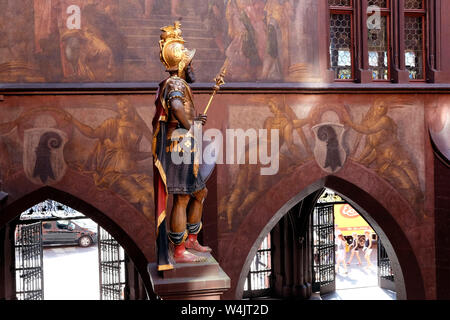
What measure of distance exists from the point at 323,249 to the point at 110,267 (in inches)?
221

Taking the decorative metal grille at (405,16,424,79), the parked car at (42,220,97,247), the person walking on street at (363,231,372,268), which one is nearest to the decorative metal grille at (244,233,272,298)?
the person walking on street at (363,231,372,268)

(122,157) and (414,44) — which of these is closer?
(122,157)

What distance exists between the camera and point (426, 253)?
9.91 metres

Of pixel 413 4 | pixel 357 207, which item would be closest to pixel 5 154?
pixel 357 207

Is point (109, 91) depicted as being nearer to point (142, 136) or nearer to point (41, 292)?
point (142, 136)

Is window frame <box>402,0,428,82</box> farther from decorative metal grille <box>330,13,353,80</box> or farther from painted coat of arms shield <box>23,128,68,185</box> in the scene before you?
painted coat of arms shield <box>23,128,68,185</box>

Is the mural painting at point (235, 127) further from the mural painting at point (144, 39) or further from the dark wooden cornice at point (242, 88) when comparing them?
the mural painting at point (144, 39)

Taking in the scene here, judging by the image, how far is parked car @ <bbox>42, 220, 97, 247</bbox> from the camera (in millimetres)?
22969

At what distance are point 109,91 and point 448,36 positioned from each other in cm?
565

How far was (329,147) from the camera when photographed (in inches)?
376

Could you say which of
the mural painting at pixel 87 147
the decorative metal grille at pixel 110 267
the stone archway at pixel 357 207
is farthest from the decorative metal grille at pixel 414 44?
the decorative metal grille at pixel 110 267

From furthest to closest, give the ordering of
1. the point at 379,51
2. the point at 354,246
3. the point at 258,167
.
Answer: the point at 354,246, the point at 379,51, the point at 258,167

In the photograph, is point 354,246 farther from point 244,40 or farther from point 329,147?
point 244,40
